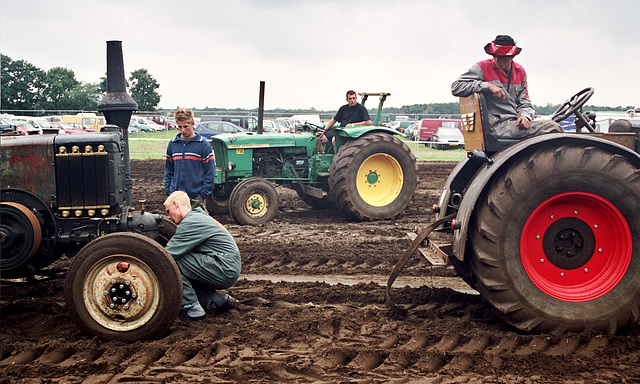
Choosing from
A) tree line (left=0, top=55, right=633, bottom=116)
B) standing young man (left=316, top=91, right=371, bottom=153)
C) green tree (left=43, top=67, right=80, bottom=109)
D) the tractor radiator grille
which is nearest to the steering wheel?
the tractor radiator grille

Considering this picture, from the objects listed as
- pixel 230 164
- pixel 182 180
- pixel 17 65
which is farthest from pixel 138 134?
pixel 182 180

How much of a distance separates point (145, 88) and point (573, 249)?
4249 cm

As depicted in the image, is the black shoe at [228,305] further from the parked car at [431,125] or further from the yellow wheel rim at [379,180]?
the parked car at [431,125]

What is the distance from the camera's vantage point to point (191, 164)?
5594mm

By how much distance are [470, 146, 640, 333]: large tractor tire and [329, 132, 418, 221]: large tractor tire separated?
4.94m

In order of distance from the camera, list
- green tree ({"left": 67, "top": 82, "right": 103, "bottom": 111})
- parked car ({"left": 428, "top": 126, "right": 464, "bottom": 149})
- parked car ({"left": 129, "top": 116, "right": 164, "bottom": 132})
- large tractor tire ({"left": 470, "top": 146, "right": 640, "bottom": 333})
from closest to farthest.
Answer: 1. large tractor tire ({"left": 470, "top": 146, "right": 640, "bottom": 333})
2. parked car ({"left": 428, "top": 126, "right": 464, "bottom": 149})
3. parked car ({"left": 129, "top": 116, "right": 164, "bottom": 132})
4. green tree ({"left": 67, "top": 82, "right": 103, "bottom": 111})

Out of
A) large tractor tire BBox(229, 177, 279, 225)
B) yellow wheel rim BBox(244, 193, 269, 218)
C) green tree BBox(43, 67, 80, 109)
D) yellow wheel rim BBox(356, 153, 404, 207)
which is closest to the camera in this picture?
large tractor tire BBox(229, 177, 279, 225)

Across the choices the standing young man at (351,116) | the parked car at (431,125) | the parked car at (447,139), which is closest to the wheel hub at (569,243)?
the standing young man at (351,116)

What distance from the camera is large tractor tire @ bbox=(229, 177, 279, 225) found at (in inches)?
332

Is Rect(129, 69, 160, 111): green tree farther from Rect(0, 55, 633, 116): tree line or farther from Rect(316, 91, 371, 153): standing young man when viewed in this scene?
Rect(316, 91, 371, 153): standing young man

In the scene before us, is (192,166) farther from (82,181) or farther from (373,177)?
(373,177)

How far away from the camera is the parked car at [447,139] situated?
2572 centimetres

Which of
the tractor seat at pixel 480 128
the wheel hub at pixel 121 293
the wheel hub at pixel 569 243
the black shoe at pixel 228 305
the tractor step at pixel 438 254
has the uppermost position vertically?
the tractor seat at pixel 480 128

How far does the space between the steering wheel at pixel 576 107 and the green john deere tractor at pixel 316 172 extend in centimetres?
420
